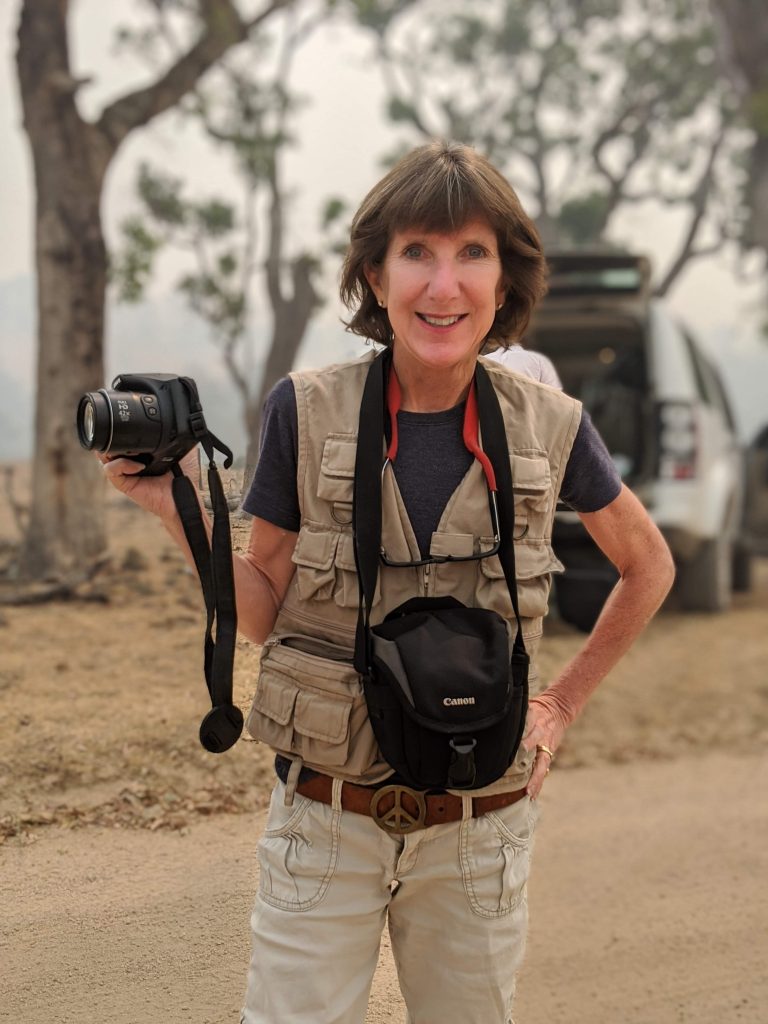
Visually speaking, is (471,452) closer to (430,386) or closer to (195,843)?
(430,386)

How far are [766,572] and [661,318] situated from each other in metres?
5.98

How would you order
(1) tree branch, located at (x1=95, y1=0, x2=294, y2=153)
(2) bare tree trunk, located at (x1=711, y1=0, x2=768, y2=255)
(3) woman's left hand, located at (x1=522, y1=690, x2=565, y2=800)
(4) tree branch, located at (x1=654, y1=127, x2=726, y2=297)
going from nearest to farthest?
(3) woman's left hand, located at (x1=522, y1=690, x2=565, y2=800) → (1) tree branch, located at (x1=95, y1=0, x2=294, y2=153) → (2) bare tree trunk, located at (x1=711, y1=0, x2=768, y2=255) → (4) tree branch, located at (x1=654, y1=127, x2=726, y2=297)

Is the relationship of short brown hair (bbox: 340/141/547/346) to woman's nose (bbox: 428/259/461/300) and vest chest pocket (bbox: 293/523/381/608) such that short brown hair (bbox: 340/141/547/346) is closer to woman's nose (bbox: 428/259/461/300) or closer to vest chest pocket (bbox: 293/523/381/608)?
woman's nose (bbox: 428/259/461/300)

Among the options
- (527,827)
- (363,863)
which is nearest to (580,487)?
(527,827)

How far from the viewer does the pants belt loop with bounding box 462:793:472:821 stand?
187 centimetres

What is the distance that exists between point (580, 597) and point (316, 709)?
5.10 meters

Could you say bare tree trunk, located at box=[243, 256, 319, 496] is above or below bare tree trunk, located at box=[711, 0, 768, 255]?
below

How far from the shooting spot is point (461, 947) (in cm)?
188

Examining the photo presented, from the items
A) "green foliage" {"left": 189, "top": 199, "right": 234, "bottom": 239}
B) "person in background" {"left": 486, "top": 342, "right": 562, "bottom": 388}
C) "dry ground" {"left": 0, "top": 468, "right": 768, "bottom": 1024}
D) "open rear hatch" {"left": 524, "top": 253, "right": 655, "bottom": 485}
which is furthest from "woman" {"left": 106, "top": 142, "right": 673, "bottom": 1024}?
"green foliage" {"left": 189, "top": 199, "right": 234, "bottom": 239}

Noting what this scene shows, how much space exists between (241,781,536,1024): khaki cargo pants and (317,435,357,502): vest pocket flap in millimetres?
461

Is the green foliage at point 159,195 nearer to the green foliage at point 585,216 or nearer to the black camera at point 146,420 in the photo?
the green foliage at point 585,216

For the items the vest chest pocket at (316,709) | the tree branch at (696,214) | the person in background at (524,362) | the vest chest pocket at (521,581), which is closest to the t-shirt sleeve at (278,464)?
the vest chest pocket at (316,709)

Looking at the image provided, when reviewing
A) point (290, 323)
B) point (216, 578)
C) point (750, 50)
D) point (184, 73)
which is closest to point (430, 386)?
point (216, 578)

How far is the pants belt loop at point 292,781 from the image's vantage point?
1.87 m
